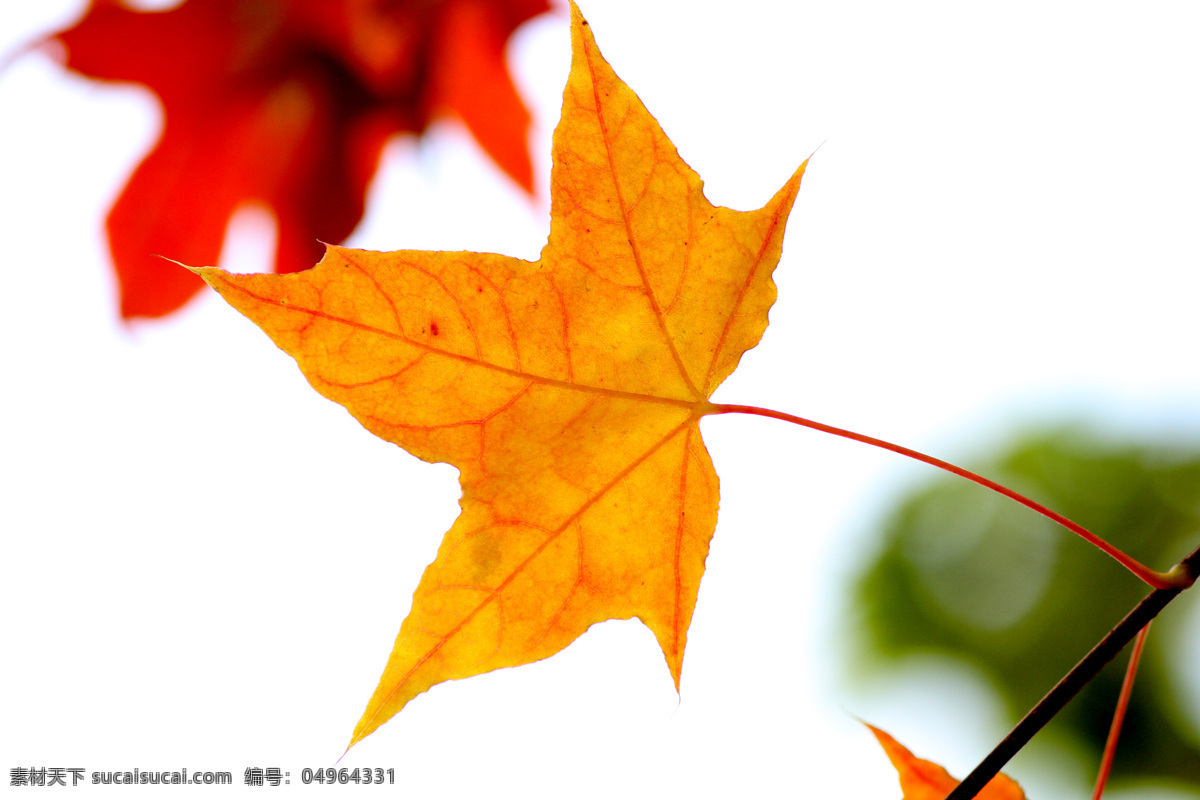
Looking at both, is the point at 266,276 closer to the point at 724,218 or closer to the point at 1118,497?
the point at 724,218

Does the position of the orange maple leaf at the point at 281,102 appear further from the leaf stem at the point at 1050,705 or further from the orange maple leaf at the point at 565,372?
the leaf stem at the point at 1050,705

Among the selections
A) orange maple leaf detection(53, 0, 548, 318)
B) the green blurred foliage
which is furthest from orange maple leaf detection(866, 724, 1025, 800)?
the green blurred foliage

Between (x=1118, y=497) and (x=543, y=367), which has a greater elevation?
(x=543, y=367)

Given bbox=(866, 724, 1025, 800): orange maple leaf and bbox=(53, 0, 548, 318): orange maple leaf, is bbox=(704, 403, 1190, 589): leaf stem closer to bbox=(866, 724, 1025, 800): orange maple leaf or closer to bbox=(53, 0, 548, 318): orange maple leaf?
bbox=(866, 724, 1025, 800): orange maple leaf

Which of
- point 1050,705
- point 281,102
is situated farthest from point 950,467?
point 281,102

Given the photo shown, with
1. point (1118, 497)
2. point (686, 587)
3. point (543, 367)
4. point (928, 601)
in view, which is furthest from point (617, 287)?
point (1118, 497)

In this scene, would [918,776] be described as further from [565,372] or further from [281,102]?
[281,102]

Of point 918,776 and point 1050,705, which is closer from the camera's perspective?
point 1050,705

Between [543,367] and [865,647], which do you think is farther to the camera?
[865,647]
